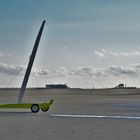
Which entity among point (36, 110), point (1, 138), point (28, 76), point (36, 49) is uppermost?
point (36, 49)

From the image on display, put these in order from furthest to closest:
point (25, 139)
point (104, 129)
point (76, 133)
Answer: point (104, 129)
point (76, 133)
point (25, 139)

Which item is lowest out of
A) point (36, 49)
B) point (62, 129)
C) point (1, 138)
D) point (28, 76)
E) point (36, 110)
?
point (1, 138)

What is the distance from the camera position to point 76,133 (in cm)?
1480

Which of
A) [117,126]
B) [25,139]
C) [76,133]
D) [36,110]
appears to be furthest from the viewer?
[36,110]

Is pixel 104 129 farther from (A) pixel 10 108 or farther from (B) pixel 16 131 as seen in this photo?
(A) pixel 10 108

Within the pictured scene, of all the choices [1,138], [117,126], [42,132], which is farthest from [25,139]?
[117,126]

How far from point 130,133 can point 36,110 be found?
12.1 m

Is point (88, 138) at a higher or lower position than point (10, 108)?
lower

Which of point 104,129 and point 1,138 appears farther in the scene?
point 104,129

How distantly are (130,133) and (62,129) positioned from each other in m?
2.70

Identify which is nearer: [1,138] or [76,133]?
[1,138]

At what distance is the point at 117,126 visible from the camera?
1716 centimetres

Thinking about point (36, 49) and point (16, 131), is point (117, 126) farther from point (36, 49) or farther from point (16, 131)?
point (36, 49)

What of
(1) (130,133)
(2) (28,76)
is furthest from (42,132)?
(2) (28,76)
